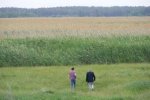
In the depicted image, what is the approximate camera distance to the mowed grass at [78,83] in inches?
955

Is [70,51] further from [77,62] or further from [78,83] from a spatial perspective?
[78,83]

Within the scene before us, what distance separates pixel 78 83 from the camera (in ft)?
98.6

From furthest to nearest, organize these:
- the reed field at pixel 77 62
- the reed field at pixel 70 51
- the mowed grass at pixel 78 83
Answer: the reed field at pixel 70 51 < the reed field at pixel 77 62 < the mowed grass at pixel 78 83

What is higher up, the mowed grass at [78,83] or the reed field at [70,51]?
the reed field at [70,51]

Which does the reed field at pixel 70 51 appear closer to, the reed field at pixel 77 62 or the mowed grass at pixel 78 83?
the reed field at pixel 77 62

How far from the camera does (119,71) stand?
33531 millimetres

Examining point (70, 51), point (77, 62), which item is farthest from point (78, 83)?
point (70, 51)

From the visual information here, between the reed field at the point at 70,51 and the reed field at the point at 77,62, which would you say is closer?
the reed field at the point at 77,62

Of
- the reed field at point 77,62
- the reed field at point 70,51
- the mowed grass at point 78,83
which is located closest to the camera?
the mowed grass at point 78,83

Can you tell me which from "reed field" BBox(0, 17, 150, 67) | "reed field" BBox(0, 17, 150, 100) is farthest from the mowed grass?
"reed field" BBox(0, 17, 150, 67)

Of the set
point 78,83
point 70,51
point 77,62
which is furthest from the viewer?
point 70,51

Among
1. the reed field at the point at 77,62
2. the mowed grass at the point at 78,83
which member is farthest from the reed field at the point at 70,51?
the mowed grass at the point at 78,83

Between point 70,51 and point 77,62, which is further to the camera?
point 70,51

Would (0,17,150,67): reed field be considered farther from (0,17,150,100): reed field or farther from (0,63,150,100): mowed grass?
(0,63,150,100): mowed grass
